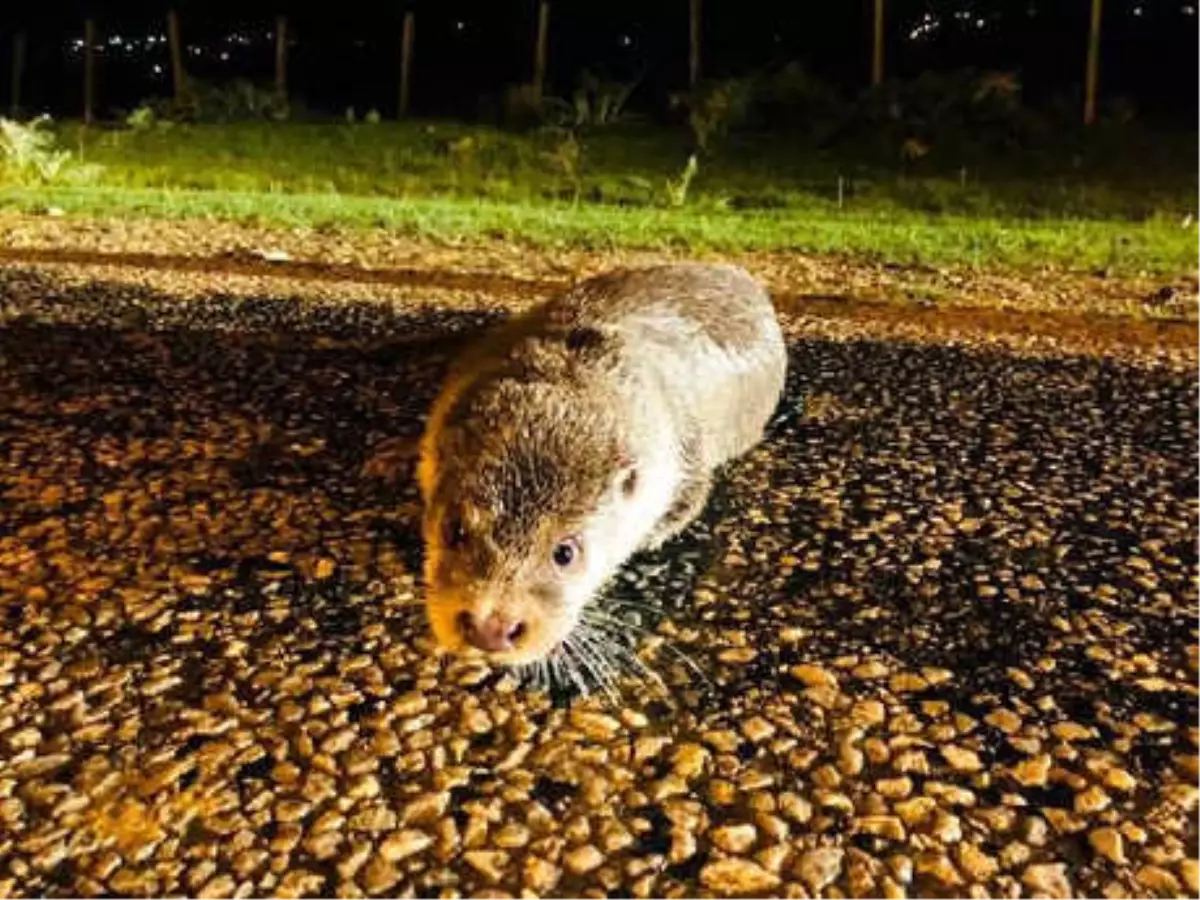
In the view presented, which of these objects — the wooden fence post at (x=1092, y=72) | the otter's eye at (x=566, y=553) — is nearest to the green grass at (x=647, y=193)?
the wooden fence post at (x=1092, y=72)

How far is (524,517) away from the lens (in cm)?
333

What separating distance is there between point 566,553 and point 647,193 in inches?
507

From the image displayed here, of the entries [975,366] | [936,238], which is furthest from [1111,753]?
[936,238]

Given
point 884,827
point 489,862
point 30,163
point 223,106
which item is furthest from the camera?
point 223,106

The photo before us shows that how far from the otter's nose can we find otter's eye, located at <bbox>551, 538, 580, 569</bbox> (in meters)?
0.31

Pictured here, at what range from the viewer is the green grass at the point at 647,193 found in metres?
11.9

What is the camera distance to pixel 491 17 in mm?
28719

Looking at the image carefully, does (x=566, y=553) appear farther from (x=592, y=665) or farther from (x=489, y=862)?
(x=489, y=862)

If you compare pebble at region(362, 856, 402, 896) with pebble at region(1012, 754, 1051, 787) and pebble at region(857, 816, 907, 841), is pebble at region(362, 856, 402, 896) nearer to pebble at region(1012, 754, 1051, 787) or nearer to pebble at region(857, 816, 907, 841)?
pebble at region(857, 816, 907, 841)

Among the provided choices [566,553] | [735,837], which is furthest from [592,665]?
[735,837]

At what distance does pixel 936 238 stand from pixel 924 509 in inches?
303

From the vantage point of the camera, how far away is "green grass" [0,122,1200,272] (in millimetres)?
11875

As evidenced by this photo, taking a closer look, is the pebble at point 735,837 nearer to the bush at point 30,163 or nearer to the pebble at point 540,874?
the pebble at point 540,874

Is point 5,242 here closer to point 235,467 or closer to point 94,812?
point 235,467
